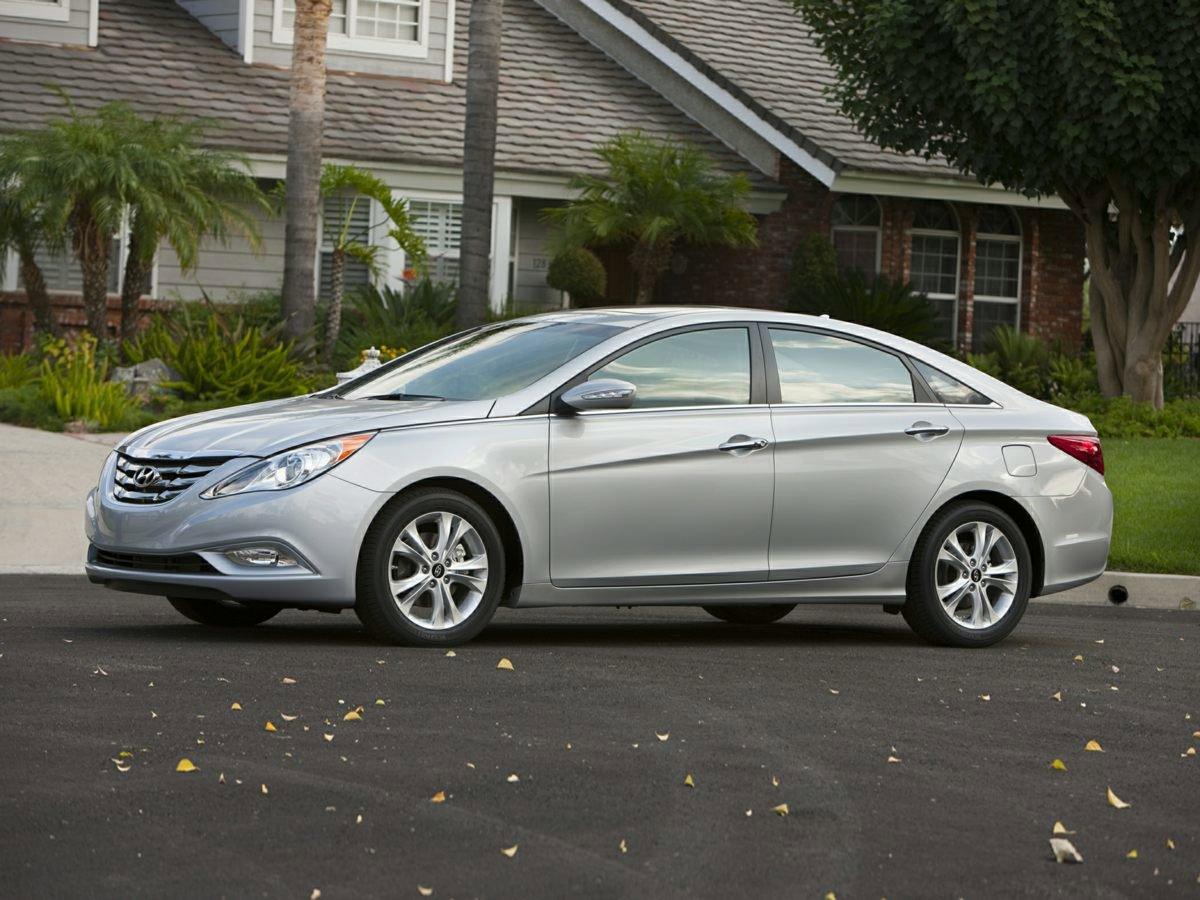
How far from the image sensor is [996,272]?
30.2 meters

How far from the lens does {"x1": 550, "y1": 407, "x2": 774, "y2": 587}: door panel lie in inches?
355

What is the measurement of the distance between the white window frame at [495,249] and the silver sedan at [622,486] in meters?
15.6

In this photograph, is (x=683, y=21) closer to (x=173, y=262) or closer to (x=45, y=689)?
(x=173, y=262)

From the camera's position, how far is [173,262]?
25062 millimetres

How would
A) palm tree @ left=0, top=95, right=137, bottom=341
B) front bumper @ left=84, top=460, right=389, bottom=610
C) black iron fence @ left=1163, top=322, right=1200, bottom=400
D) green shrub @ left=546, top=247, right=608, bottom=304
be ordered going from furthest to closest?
green shrub @ left=546, top=247, right=608, bottom=304
black iron fence @ left=1163, top=322, right=1200, bottom=400
palm tree @ left=0, top=95, right=137, bottom=341
front bumper @ left=84, top=460, right=389, bottom=610

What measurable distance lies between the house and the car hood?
14.2 metres

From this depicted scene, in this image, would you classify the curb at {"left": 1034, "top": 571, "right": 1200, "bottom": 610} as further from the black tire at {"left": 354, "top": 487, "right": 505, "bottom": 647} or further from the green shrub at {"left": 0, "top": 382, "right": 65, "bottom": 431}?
the green shrub at {"left": 0, "top": 382, "right": 65, "bottom": 431}

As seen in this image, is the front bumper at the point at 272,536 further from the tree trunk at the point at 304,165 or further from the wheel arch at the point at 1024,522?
the tree trunk at the point at 304,165

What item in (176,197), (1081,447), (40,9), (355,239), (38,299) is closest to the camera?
(1081,447)

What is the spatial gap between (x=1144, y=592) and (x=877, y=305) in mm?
13328

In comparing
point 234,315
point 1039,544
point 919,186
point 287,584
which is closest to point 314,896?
point 287,584

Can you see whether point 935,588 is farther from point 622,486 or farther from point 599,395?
point 599,395

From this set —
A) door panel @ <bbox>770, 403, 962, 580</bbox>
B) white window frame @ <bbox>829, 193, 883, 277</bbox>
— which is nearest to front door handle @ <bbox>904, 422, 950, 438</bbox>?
door panel @ <bbox>770, 403, 962, 580</bbox>

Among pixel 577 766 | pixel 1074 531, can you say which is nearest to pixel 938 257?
pixel 1074 531
